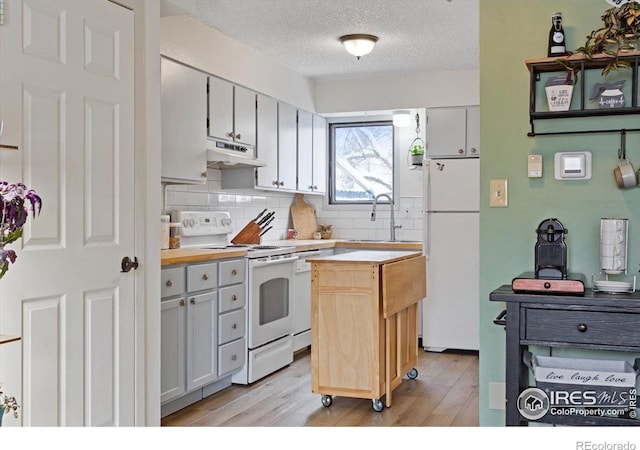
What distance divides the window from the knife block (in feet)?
5.35

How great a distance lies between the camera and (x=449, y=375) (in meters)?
4.52

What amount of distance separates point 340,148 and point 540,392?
14.4 ft

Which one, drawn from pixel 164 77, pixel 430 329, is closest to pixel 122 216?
pixel 164 77

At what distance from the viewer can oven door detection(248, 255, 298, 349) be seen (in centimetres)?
423

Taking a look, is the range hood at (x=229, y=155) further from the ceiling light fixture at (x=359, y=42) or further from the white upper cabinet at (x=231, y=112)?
the ceiling light fixture at (x=359, y=42)

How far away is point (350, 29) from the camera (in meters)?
4.38

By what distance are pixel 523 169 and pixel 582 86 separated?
42 centimetres

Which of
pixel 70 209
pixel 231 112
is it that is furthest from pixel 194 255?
pixel 231 112

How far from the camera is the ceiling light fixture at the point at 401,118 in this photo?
593cm

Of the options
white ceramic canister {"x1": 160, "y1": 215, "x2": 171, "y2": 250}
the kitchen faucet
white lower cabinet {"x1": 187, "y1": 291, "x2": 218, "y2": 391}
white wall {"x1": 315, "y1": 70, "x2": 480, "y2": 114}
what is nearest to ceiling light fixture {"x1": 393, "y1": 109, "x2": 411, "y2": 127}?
white wall {"x1": 315, "y1": 70, "x2": 480, "y2": 114}

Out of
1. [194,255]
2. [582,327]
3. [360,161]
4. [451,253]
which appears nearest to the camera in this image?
[582,327]

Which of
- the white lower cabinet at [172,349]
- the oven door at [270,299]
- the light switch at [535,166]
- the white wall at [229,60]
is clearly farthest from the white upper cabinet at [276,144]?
the light switch at [535,166]

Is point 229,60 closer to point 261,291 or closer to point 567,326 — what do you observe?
point 261,291

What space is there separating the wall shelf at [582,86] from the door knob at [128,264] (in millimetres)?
1842
